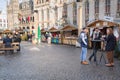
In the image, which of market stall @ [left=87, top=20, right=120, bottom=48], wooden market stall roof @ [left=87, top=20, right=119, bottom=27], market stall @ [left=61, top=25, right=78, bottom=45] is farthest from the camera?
market stall @ [left=61, top=25, right=78, bottom=45]

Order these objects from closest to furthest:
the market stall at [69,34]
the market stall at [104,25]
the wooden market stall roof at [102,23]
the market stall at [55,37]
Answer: the market stall at [104,25] → the wooden market stall roof at [102,23] → the market stall at [69,34] → the market stall at [55,37]

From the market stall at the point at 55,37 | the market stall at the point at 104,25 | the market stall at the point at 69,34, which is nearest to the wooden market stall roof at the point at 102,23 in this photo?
the market stall at the point at 104,25

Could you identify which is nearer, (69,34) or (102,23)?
(102,23)

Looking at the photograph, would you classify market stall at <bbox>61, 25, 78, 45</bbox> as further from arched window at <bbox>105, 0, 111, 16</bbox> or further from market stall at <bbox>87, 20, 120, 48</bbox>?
market stall at <bbox>87, 20, 120, 48</bbox>

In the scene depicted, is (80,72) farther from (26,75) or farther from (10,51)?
(10,51)

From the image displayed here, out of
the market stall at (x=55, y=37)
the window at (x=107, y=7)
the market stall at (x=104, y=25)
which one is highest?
the window at (x=107, y=7)

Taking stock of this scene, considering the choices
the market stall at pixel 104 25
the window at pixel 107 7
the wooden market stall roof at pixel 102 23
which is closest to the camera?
the market stall at pixel 104 25

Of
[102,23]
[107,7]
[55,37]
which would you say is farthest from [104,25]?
[55,37]

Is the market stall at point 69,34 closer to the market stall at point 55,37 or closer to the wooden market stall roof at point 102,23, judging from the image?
the market stall at point 55,37

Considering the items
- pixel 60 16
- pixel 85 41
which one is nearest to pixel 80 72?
pixel 85 41

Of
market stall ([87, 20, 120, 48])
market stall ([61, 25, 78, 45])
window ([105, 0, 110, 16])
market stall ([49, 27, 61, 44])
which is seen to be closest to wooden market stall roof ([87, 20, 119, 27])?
market stall ([87, 20, 120, 48])

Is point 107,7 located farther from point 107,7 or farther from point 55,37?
point 55,37

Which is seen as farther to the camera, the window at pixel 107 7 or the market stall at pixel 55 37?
the market stall at pixel 55 37

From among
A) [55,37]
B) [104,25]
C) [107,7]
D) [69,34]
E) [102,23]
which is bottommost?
[55,37]
